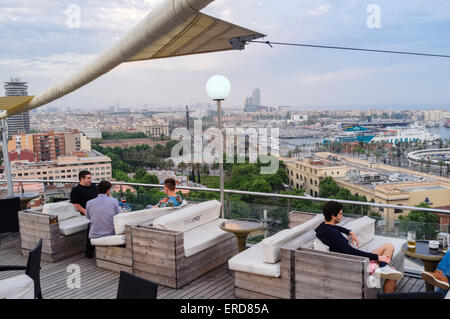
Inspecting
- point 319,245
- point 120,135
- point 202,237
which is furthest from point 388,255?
point 120,135

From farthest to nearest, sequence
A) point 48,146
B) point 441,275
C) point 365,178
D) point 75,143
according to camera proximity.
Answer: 1. point 365,178
2. point 75,143
3. point 48,146
4. point 441,275

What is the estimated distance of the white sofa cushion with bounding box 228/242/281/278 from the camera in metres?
3.52

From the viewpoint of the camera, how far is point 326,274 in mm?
3244

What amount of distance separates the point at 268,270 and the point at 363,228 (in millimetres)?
1274

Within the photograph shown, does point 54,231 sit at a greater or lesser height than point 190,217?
lesser

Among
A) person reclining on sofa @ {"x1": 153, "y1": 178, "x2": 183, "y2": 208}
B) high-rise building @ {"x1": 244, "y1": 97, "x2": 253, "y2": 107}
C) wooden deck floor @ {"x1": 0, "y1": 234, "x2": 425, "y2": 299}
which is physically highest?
high-rise building @ {"x1": 244, "y1": 97, "x2": 253, "y2": 107}

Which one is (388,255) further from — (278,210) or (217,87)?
(217,87)

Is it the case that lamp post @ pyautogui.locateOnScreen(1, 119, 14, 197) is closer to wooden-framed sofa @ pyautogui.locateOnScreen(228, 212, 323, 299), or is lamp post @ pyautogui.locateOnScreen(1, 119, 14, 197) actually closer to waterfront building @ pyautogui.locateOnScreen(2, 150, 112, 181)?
wooden-framed sofa @ pyautogui.locateOnScreen(228, 212, 323, 299)

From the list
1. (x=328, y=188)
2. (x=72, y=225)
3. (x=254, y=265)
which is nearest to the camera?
(x=254, y=265)

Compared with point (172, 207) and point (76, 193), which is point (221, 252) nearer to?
point (172, 207)

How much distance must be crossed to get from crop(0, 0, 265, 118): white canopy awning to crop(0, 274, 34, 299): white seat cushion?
2046 mm

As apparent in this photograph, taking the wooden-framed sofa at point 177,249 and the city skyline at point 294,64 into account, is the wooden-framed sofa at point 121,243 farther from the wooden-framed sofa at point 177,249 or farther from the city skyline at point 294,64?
the city skyline at point 294,64

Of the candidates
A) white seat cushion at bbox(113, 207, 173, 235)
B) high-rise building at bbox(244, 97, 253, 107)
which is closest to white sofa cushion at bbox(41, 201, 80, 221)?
white seat cushion at bbox(113, 207, 173, 235)

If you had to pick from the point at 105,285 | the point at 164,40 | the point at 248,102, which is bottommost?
the point at 105,285
